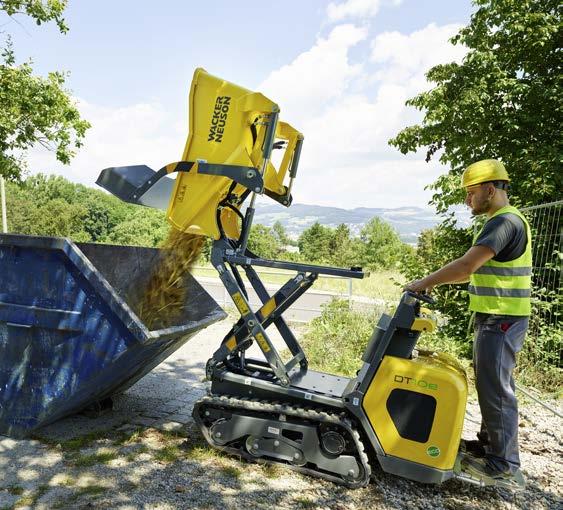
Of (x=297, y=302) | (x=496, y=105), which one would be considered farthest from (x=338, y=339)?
(x=297, y=302)

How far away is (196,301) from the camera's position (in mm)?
4871

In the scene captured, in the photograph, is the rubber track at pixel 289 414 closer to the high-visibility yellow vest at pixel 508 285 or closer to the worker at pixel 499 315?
the worker at pixel 499 315

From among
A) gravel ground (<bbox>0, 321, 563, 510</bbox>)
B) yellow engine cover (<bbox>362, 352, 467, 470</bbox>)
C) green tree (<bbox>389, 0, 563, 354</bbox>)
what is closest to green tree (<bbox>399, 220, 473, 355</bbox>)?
green tree (<bbox>389, 0, 563, 354</bbox>)

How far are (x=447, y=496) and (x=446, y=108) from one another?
7712 millimetres

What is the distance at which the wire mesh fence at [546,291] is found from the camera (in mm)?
6312

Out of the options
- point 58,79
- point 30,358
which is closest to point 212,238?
point 30,358

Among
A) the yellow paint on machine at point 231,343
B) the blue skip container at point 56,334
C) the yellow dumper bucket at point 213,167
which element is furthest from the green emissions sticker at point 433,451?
the yellow dumper bucket at point 213,167

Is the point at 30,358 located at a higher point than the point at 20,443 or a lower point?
higher

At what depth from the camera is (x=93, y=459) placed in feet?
12.0

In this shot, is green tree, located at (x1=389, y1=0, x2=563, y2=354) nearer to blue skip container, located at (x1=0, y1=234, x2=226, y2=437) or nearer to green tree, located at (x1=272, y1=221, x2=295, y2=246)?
blue skip container, located at (x1=0, y1=234, x2=226, y2=437)

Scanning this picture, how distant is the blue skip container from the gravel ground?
1.16 ft

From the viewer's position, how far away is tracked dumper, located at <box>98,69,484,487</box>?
10.9ft

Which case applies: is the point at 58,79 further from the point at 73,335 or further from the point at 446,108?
the point at 73,335

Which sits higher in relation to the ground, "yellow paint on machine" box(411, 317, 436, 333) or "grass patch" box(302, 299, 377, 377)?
"yellow paint on machine" box(411, 317, 436, 333)
